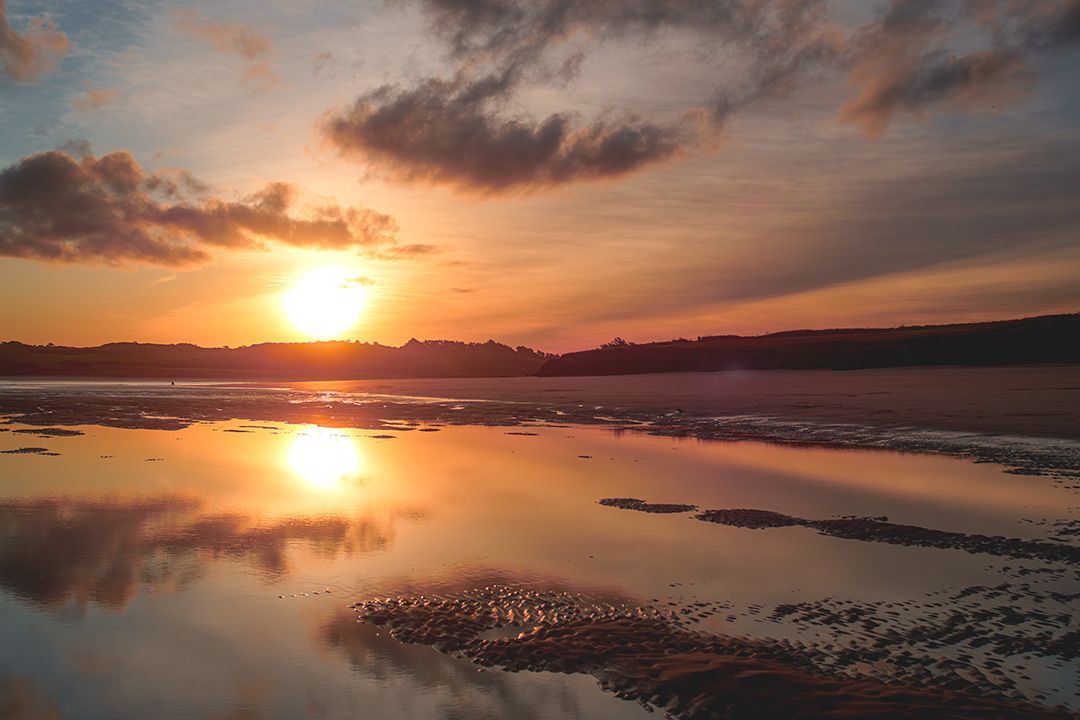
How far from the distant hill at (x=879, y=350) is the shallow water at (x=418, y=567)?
54918 millimetres

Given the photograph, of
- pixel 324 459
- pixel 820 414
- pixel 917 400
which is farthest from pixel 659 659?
pixel 917 400

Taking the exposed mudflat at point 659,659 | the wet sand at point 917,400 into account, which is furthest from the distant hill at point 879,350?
the exposed mudflat at point 659,659

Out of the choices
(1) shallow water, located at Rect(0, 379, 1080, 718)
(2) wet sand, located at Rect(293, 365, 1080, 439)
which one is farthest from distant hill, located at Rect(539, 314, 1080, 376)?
(1) shallow water, located at Rect(0, 379, 1080, 718)

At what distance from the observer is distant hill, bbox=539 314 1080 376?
2433 inches

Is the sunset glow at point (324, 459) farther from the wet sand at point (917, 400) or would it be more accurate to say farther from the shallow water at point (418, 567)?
the wet sand at point (917, 400)

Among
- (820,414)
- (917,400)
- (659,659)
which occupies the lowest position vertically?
(659,659)

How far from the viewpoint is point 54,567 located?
9.53 metres

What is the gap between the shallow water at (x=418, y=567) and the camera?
6086 millimetres

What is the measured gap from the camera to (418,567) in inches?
381

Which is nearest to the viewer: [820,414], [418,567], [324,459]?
[418,567]

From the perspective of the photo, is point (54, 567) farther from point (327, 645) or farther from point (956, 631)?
point (956, 631)

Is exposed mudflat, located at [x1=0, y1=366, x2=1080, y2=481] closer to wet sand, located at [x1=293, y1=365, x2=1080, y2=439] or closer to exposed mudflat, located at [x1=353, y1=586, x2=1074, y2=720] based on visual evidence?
wet sand, located at [x1=293, y1=365, x2=1080, y2=439]

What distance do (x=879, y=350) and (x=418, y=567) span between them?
7597 cm

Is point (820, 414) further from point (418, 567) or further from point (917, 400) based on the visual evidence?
point (418, 567)
